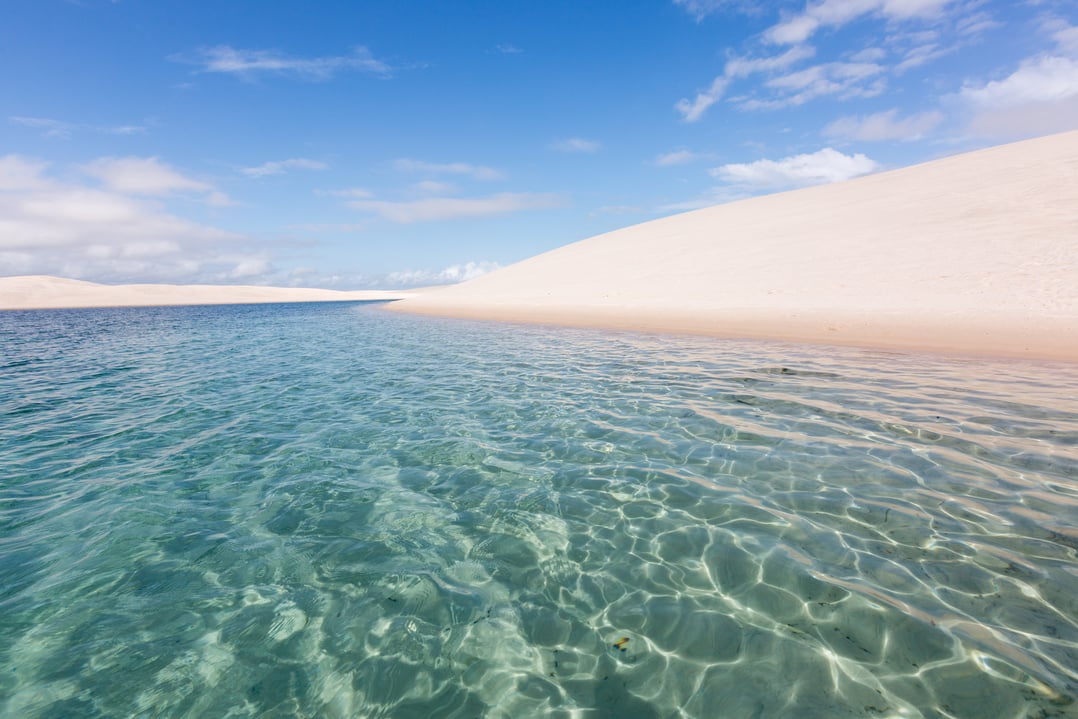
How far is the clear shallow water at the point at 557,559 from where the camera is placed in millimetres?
3354

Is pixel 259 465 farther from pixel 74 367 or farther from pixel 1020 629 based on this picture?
pixel 74 367

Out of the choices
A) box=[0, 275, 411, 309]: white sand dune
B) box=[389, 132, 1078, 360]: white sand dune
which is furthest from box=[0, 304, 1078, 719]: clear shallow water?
box=[0, 275, 411, 309]: white sand dune

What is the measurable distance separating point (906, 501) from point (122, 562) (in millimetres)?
9460

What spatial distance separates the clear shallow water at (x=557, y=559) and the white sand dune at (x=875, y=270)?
878cm

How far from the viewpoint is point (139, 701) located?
333 centimetres

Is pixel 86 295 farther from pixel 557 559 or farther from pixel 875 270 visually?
pixel 875 270

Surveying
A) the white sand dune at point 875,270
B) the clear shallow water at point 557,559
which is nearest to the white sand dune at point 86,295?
the white sand dune at point 875,270

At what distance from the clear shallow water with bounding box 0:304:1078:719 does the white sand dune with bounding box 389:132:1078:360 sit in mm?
8780

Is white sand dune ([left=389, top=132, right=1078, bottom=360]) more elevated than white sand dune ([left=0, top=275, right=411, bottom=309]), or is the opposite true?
white sand dune ([left=389, top=132, right=1078, bottom=360])

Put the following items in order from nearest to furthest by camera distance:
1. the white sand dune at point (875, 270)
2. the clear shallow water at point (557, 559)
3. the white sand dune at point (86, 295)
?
the clear shallow water at point (557, 559) < the white sand dune at point (875, 270) < the white sand dune at point (86, 295)

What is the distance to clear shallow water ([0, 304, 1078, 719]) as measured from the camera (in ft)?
11.0

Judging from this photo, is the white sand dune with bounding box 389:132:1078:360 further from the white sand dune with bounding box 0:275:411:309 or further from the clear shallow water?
the white sand dune with bounding box 0:275:411:309

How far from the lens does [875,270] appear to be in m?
24.9

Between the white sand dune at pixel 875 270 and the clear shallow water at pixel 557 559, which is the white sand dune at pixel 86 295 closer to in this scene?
the white sand dune at pixel 875 270
